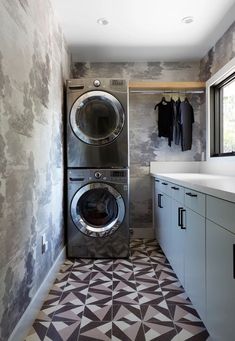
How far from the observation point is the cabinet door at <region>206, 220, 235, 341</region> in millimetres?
1145

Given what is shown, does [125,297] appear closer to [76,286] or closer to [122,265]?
[76,286]

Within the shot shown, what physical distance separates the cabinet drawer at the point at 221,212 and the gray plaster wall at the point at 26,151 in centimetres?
98

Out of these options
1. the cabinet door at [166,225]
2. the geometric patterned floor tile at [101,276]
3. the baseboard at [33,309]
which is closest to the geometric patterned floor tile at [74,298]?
the baseboard at [33,309]

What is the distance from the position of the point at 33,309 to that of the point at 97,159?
149cm

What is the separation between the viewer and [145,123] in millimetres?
3586

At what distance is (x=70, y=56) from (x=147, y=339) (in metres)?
2.98

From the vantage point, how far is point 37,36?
6.06 feet

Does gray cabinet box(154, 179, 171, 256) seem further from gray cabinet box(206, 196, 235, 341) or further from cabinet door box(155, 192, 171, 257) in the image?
gray cabinet box(206, 196, 235, 341)

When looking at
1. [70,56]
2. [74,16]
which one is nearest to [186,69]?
[70,56]

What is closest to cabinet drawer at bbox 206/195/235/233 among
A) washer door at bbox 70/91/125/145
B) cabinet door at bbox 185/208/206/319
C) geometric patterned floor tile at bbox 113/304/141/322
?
cabinet door at bbox 185/208/206/319

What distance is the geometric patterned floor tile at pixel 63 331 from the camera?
1539 mm

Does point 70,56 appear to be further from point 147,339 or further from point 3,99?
point 147,339

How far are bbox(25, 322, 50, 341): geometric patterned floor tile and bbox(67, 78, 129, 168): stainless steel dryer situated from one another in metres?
1.50

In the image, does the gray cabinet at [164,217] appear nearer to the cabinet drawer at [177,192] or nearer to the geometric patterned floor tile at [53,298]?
the cabinet drawer at [177,192]
